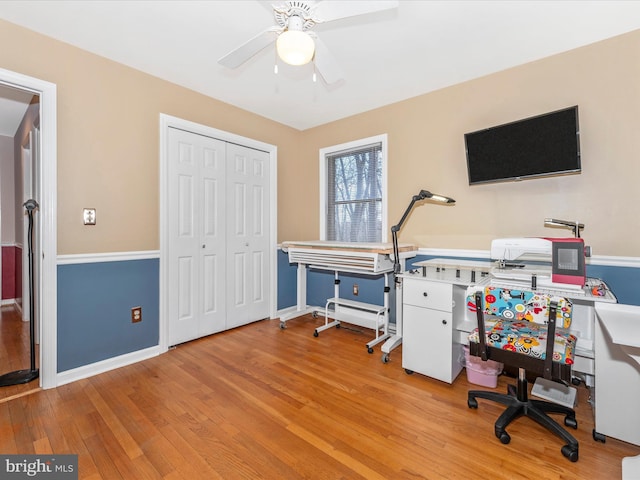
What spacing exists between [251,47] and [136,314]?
2307 millimetres

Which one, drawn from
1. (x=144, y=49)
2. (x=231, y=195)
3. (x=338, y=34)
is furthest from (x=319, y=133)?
(x=144, y=49)

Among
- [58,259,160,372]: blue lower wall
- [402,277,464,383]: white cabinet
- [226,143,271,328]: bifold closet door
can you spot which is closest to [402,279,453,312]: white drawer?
[402,277,464,383]: white cabinet

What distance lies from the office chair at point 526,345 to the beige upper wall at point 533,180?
3.50 ft

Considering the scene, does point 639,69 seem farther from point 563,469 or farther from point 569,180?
point 563,469

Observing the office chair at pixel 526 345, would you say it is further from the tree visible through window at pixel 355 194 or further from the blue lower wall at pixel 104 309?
the blue lower wall at pixel 104 309

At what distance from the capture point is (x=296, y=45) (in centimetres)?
143

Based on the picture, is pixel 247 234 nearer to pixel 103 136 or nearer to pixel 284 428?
pixel 103 136

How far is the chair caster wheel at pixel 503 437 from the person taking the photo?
160 cm

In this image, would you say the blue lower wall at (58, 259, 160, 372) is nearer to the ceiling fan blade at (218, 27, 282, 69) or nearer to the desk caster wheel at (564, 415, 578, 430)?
the ceiling fan blade at (218, 27, 282, 69)

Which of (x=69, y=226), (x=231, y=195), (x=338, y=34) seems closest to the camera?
(x=338, y=34)

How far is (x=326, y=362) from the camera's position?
2566 millimetres

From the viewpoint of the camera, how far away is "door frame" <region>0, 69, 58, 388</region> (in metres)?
2.14

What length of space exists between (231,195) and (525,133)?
9.09 feet

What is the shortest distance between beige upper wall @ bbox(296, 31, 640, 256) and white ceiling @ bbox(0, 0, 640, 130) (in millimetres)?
160
